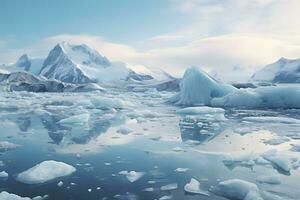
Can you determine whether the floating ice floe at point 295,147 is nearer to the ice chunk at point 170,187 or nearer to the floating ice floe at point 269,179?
the floating ice floe at point 269,179

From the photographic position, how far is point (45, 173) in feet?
19.9

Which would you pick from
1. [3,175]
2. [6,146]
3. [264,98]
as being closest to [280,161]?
[3,175]

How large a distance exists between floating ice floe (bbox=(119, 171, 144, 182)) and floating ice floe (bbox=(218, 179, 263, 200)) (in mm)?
1342

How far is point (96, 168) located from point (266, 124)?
26.8ft

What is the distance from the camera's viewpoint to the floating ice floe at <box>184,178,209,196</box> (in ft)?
17.4

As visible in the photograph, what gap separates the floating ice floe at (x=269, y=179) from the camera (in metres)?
5.81

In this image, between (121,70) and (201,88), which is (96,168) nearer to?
(201,88)

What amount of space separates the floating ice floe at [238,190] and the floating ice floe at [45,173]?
2532mm

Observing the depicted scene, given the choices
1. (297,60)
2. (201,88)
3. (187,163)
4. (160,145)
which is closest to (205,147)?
(160,145)

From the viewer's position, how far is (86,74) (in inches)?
6678

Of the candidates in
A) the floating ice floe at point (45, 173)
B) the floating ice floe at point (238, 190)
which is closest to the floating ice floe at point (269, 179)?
the floating ice floe at point (238, 190)

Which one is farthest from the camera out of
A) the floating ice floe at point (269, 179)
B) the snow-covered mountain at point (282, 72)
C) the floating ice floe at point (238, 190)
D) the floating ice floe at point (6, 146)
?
the snow-covered mountain at point (282, 72)

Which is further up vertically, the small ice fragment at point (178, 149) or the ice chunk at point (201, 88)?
→ the ice chunk at point (201, 88)

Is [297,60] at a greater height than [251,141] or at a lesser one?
greater
